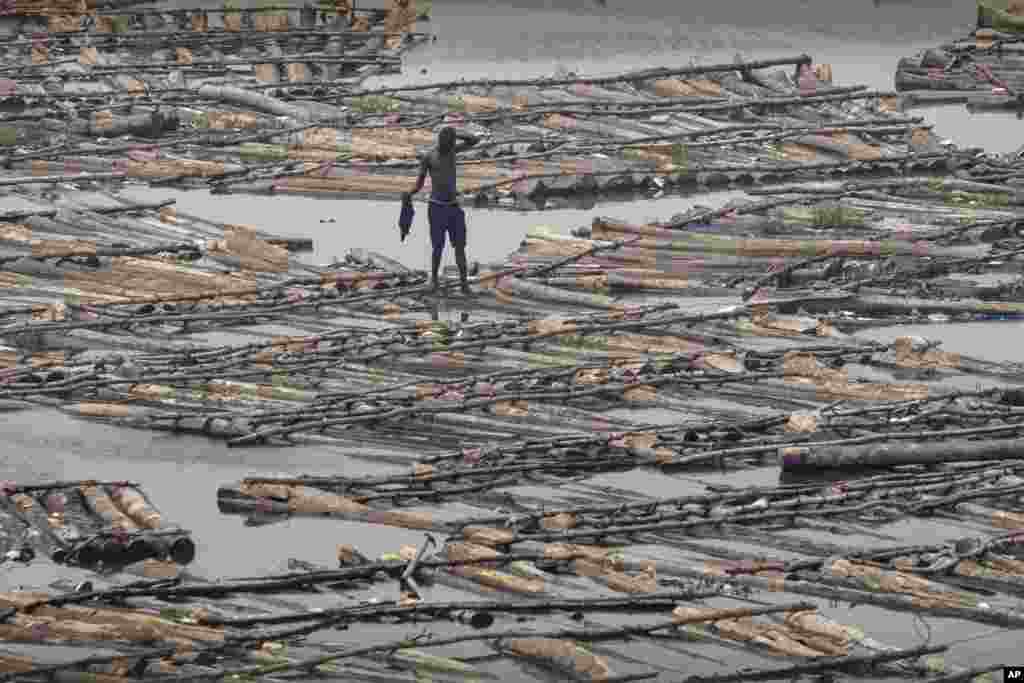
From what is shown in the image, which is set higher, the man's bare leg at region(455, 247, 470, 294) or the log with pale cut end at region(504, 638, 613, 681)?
the man's bare leg at region(455, 247, 470, 294)

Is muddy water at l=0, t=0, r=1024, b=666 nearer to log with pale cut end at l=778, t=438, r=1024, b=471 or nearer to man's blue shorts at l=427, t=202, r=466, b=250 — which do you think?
log with pale cut end at l=778, t=438, r=1024, b=471

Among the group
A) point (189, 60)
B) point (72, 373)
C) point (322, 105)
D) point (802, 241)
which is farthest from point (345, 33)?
point (72, 373)

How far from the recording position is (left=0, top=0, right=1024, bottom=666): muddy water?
24.2 metres

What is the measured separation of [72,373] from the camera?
2944cm

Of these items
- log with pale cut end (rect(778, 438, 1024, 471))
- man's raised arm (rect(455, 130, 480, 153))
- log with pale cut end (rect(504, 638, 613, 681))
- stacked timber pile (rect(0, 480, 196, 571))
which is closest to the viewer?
log with pale cut end (rect(504, 638, 613, 681))

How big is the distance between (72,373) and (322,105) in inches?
718

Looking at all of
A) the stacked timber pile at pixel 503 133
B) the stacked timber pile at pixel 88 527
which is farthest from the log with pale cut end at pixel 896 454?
the stacked timber pile at pixel 503 133

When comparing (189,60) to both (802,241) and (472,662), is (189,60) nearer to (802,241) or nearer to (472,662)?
(802,241)

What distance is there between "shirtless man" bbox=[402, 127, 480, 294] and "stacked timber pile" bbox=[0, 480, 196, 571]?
822 cm

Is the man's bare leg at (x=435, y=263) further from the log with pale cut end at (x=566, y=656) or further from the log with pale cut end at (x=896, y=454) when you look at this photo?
the log with pale cut end at (x=566, y=656)

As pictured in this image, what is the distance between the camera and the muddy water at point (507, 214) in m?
24.2

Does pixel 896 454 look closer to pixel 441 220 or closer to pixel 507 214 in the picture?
pixel 441 220

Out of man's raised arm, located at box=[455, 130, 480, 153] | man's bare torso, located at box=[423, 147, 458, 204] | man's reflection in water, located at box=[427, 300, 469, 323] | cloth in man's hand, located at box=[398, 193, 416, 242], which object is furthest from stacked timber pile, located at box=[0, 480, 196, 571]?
man's raised arm, located at box=[455, 130, 480, 153]

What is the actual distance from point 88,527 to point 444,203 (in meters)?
9.44
